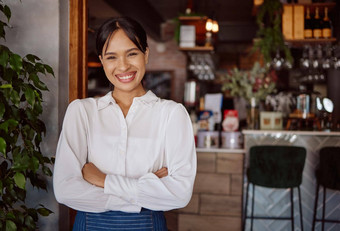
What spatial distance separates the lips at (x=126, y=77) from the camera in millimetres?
1452

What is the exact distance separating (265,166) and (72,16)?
85.3 inches

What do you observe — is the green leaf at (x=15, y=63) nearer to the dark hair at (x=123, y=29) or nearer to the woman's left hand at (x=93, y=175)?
the dark hair at (x=123, y=29)

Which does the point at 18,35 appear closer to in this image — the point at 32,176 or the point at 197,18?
the point at 32,176

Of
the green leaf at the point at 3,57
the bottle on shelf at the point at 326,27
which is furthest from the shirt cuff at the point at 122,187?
the bottle on shelf at the point at 326,27

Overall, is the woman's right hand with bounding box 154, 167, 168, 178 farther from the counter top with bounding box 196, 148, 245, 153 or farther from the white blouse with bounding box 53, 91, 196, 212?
the counter top with bounding box 196, 148, 245, 153

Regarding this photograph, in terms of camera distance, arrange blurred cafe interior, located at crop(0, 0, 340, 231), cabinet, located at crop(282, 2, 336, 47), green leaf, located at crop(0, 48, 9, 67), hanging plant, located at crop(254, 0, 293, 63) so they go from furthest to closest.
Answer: cabinet, located at crop(282, 2, 336, 47), hanging plant, located at crop(254, 0, 293, 63), blurred cafe interior, located at crop(0, 0, 340, 231), green leaf, located at crop(0, 48, 9, 67)

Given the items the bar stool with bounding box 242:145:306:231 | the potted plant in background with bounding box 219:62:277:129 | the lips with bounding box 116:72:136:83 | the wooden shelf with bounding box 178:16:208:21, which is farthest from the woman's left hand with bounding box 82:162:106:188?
the wooden shelf with bounding box 178:16:208:21

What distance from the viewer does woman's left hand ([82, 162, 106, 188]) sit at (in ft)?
4.57

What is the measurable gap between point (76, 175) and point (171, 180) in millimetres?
354

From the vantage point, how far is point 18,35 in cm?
215

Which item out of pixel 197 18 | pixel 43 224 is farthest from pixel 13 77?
pixel 197 18

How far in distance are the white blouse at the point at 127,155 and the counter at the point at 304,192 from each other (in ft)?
8.40

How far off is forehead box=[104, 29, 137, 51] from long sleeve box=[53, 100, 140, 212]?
26 cm

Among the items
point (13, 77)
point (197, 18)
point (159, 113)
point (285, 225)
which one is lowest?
point (285, 225)
